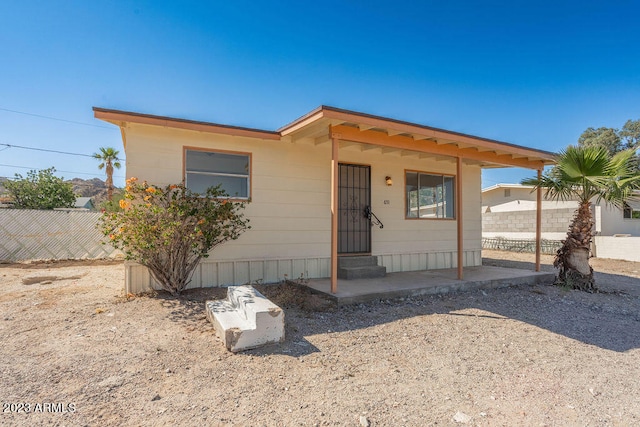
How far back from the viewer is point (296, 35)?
9570mm

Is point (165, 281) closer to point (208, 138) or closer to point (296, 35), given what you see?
point (208, 138)

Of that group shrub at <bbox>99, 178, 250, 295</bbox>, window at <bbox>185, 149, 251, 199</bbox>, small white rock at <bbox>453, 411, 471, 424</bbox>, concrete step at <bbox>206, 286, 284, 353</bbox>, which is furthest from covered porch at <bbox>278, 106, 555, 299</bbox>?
small white rock at <bbox>453, 411, 471, 424</bbox>

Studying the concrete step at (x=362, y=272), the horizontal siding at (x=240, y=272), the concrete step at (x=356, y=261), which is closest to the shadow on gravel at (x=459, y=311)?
the horizontal siding at (x=240, y=272)

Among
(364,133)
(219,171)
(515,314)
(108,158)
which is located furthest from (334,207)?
(108,158)

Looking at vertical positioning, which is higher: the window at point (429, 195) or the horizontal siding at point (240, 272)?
the window at point (429, 195)

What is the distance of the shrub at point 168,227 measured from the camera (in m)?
4.68

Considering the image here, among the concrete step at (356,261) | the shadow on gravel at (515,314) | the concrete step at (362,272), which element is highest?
the concrete step at (356,261)

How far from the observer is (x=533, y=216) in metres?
14.5

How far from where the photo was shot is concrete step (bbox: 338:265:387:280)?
21.1 ft

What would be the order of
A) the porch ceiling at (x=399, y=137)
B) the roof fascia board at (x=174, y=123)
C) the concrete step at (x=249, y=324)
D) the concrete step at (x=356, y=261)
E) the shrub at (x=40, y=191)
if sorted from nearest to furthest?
1. the concrete step at (x=249, y=324)
2. the roof fascia board at (x=174, y=123)
3. the porch ceiling at (x=399, y=137)
4. the concrete step at (x=356, y=261)
5. the shrub at (x=40, y=191)

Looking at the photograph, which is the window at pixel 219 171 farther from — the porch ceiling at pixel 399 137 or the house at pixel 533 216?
the house at pixel 533 216

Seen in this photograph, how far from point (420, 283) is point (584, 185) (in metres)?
4.01

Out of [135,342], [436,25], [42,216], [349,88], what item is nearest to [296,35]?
[349,88]

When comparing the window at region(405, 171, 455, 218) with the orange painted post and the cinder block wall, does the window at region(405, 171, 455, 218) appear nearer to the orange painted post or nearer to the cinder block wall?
the orange painted post
